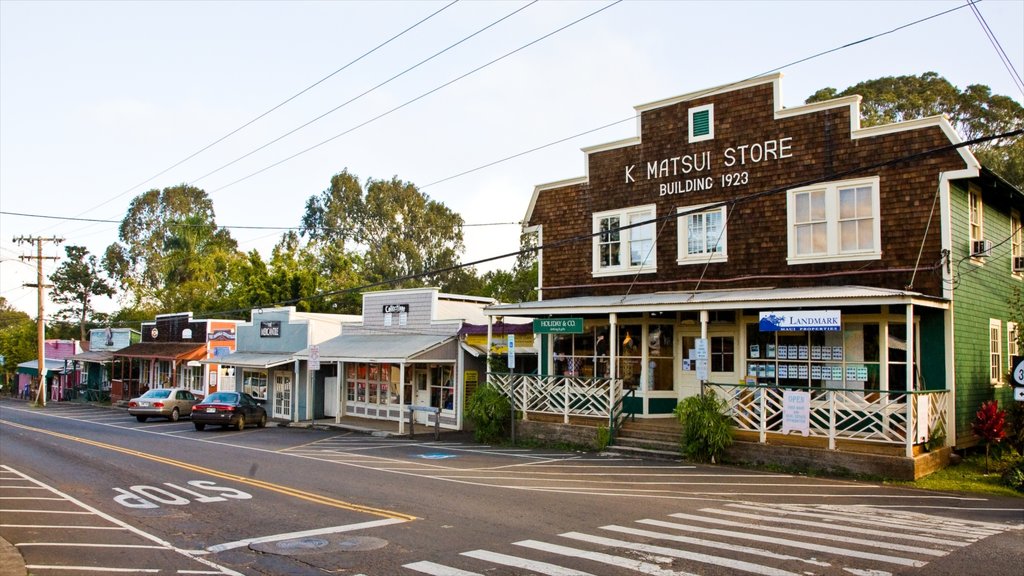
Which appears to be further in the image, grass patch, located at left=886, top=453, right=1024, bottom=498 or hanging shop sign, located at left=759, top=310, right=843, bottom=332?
hanging shop sign, located at left=759, top=310, right=843, bottom=332

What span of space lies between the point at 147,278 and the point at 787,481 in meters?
74.8

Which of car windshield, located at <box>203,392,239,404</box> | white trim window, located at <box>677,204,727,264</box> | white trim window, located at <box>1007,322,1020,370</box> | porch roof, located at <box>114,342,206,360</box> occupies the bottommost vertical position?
car windshield, located at <box>203,392,239,404</box>

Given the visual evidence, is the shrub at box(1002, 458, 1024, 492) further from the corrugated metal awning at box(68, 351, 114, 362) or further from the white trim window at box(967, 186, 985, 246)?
the corrugated metal awning at box(68, 351, 114, 362)

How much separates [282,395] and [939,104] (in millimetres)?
39360

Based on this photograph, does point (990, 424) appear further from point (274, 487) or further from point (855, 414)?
point (274, 487)

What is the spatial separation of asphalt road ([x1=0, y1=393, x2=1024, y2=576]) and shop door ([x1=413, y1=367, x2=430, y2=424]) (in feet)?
30.0

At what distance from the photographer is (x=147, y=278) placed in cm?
7819

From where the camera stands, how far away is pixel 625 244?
2280cm

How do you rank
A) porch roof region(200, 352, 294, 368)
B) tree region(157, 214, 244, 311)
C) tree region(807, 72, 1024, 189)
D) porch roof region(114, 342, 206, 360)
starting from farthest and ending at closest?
tree region(157, 214, 244, 311), tree region(807, 72, 1024, 189), porch roof region(114, 342, 206, 360), porch roof region(200, 352, 294, 368)

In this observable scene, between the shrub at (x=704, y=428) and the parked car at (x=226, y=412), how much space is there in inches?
726

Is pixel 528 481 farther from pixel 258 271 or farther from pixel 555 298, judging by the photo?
pixel 258 271

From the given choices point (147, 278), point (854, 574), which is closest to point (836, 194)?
point (854, 574)

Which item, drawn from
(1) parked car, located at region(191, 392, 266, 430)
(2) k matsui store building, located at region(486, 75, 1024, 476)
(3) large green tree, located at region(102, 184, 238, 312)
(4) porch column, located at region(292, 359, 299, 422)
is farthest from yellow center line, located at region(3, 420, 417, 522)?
(3) large green tree, located at region(102, 184, 238, 312)

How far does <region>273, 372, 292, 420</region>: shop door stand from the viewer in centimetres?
3422
